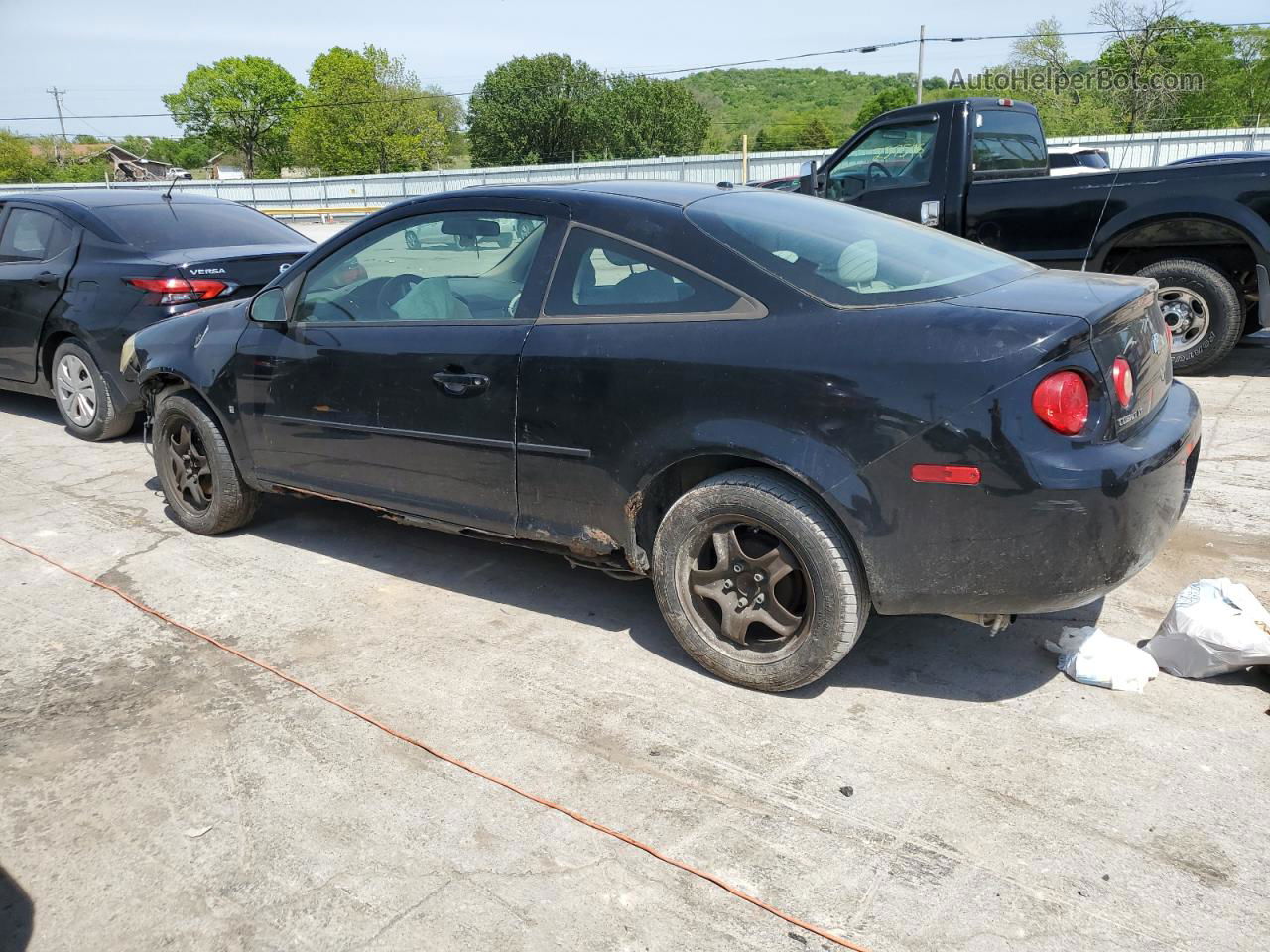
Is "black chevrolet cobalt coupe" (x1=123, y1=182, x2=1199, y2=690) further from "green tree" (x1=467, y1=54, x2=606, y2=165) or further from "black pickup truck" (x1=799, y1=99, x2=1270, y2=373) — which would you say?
"green tree" (x1=467, y1=54, x2=606, y2=165)

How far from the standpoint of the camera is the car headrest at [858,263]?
3.26 metres

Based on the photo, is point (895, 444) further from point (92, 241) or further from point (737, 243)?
point (92, 241)

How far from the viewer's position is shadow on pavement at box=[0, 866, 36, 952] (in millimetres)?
2371

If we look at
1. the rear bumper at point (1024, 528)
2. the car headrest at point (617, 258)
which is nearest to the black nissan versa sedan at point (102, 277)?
the car headrest at point (617, 258)

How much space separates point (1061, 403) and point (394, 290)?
2.68 metres

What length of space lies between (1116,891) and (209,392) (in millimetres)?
4211

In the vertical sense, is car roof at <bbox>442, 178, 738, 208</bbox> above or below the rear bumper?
above

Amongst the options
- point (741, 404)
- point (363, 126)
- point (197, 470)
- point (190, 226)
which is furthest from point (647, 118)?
point (741, 404)

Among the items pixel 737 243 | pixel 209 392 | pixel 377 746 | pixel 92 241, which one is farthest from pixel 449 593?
pixel 92 241

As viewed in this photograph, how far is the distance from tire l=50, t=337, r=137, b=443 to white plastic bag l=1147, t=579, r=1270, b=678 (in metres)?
6.45

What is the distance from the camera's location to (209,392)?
15.6ft

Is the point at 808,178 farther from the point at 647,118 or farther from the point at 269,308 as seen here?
the point at 647,118

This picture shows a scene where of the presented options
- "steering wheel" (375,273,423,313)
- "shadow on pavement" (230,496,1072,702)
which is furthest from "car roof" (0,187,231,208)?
"steering wheel" (375,273,423,313)

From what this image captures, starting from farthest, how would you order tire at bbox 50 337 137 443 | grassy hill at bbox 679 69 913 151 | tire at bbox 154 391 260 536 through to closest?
1. grassy hill at bbox 679 69 913 151
2. tire at bbox 50 337 137 443
3. tire at bbox 154 391 260 536
